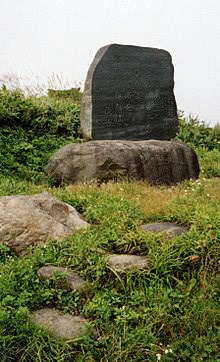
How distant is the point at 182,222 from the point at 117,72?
433cm

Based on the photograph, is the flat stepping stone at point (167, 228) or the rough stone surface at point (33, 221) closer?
the flat stepping stone at point (167, 228)

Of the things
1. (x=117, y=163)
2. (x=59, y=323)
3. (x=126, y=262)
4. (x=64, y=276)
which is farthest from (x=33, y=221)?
(x=117, y=163)

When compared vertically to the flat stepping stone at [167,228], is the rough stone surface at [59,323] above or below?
below

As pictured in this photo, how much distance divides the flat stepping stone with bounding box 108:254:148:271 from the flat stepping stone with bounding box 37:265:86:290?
262 mm

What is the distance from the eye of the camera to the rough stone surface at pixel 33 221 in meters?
4.47

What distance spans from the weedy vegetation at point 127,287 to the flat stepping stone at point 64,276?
4cm

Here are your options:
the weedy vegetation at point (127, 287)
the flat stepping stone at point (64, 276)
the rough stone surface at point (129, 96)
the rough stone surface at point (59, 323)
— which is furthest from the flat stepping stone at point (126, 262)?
the rough stone surface at point (129, 96)

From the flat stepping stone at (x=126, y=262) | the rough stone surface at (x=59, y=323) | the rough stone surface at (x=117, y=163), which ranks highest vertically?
the flat stepping stone at (x=126, y=262)

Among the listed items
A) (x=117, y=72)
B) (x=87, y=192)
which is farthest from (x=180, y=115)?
(x=87, y=192)

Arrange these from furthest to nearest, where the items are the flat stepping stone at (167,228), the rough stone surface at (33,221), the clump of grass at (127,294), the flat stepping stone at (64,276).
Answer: the rough stone surface at (33,221) → the flat stepping stone at (167,228) → the flat stepping stone at (64,276) → the clump of grass at (127,294)

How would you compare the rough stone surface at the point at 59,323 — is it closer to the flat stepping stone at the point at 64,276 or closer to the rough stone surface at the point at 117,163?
the flat stepping stone at the point at 64,276

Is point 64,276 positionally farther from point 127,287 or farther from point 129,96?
point 129,96

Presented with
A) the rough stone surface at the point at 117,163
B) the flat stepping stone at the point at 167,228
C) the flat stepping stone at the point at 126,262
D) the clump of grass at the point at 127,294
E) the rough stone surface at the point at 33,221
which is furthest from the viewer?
the rough stone surface at the point at 117,163

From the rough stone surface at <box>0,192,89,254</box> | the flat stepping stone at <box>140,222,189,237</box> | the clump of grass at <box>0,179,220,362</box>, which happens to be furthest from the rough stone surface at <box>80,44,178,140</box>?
the flat stepping stone at <box>140,222,189,237</box>
